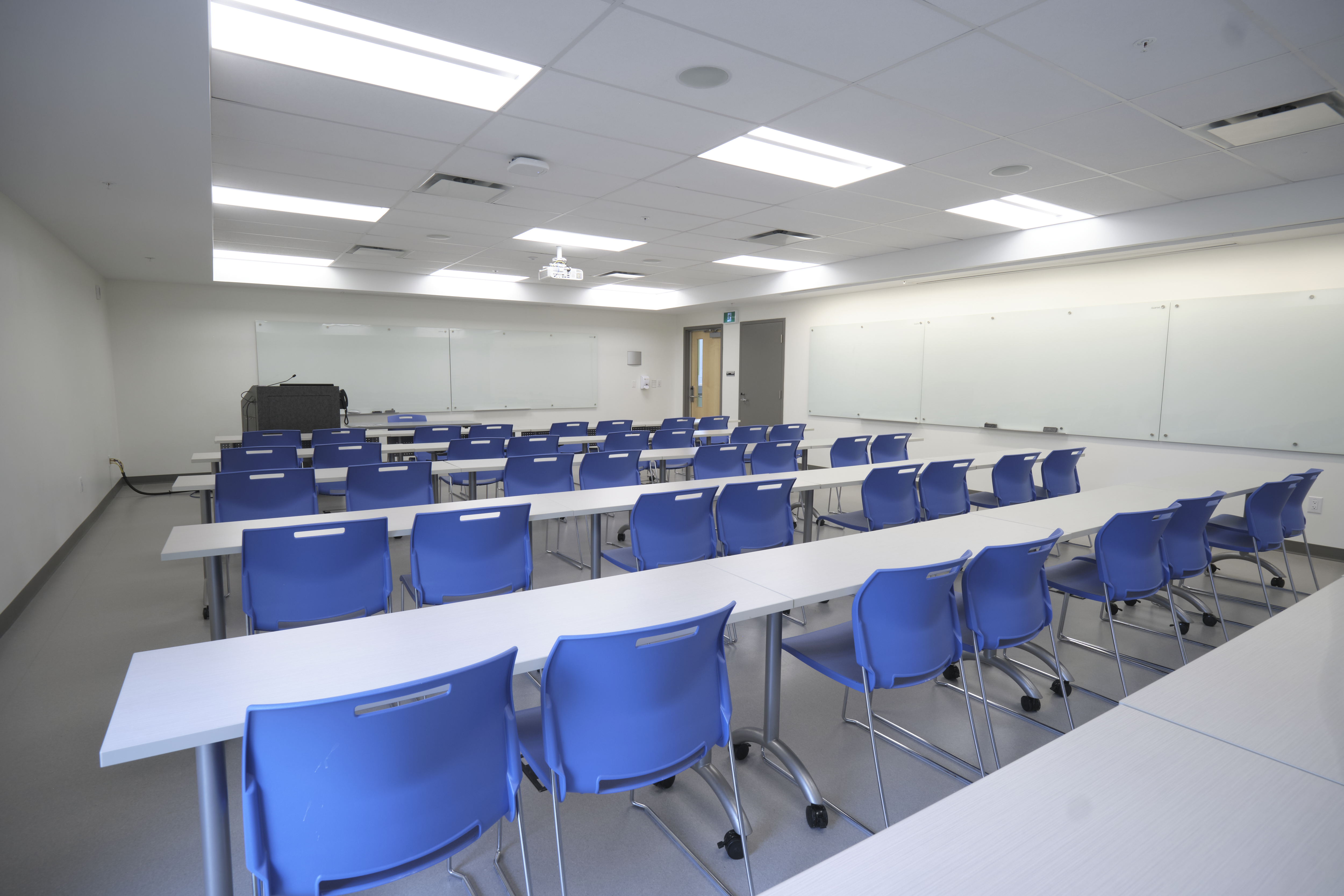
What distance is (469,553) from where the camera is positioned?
2.96 meters

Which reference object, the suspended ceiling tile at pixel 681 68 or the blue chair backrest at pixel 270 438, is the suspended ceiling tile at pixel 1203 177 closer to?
the suspended ceiling tile at pixel 681 68

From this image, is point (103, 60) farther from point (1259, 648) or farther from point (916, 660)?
point (1259, 648)

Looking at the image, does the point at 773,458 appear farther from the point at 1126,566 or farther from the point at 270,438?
the point at 270,438

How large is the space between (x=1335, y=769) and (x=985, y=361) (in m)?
7.44

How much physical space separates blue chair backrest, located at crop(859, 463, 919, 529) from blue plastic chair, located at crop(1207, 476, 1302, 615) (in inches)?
66.1

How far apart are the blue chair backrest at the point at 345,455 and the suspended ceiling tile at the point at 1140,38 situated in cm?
514

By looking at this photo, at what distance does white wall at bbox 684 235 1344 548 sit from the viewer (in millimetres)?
5504

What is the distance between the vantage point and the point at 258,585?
8.43ft

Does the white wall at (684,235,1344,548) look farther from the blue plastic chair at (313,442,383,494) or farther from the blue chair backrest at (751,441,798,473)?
the blue plastic chair at (313,442,383,494)

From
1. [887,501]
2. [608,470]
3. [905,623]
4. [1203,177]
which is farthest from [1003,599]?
[1203,177]

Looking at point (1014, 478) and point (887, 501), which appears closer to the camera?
point (887, 501)

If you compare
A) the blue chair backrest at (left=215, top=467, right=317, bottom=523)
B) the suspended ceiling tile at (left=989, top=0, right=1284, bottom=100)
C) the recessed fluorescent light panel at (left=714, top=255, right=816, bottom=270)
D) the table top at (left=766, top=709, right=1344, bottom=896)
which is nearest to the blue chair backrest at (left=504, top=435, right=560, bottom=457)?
the blue chair backrest at (left=215, top=467, right=317, bottom=523)

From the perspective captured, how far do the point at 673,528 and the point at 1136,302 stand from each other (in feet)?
19.5

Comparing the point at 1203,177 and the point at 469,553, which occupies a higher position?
the point at 1203,177
